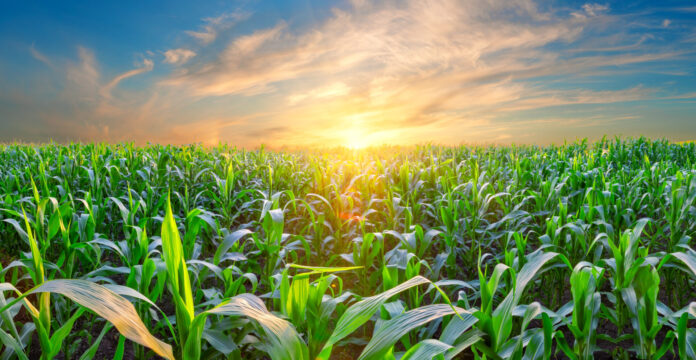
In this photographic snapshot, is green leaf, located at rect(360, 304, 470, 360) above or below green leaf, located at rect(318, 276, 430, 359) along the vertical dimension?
below

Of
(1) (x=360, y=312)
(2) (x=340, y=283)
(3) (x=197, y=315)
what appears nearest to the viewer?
(1) (x=360, y=312)

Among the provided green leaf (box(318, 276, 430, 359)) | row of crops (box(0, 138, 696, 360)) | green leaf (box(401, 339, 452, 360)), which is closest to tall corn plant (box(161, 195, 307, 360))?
row of crops (box(0, 138, 696, 360))

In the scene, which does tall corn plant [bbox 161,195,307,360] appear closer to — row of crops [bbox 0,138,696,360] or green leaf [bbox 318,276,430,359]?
row of crops [bbox 0,138,696,360]

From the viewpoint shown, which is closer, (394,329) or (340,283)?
(394,329)

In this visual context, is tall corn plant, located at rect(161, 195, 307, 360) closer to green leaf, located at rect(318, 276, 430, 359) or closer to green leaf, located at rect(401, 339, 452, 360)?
green leaf, located at rect(318, 276, 430, 359)

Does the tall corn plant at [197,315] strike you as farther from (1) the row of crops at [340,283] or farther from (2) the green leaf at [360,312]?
(2) the green leaf at [360,312]

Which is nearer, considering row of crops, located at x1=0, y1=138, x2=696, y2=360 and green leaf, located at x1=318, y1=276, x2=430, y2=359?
green leaf, located at x1=318, y1=276, x2=430, y2=359

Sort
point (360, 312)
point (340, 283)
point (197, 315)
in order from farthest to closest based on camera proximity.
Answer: point (340, 283) → point (197, 315) → point (360, 312)

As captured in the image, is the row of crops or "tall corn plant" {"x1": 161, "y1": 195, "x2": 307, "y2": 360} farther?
the row of crops

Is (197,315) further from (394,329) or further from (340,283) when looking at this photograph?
(340,283)

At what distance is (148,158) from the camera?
6.30m

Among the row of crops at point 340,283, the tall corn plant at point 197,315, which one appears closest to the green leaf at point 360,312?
the row of crops at point 340,283

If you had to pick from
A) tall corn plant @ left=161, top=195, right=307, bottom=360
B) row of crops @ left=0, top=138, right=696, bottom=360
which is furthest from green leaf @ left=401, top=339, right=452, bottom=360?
tall corn plant @ left=161, top=195, right=307, bottom=360

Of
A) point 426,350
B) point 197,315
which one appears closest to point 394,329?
point 426,350
